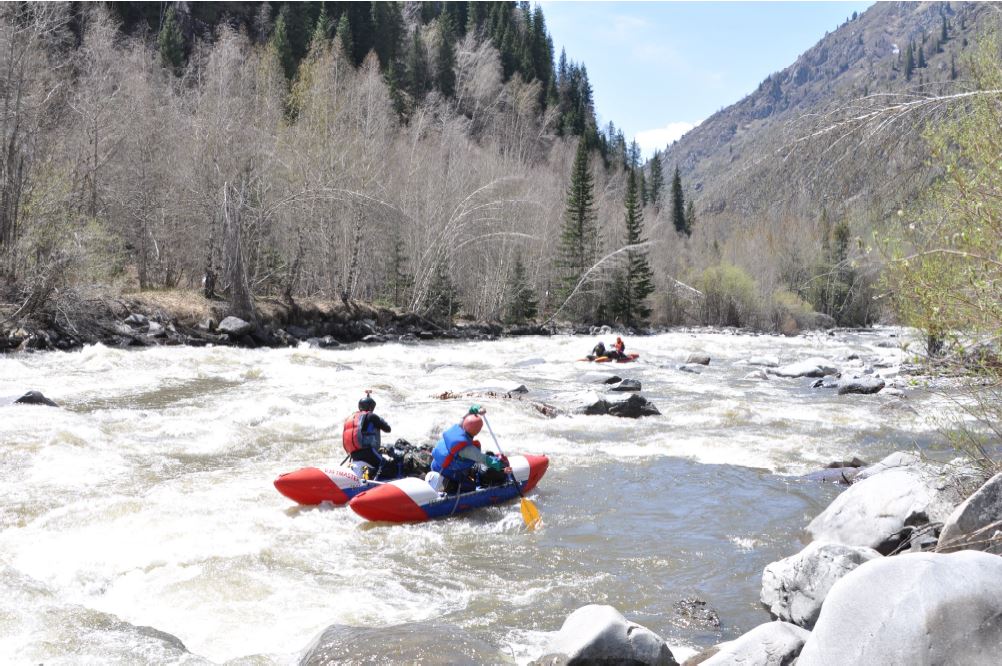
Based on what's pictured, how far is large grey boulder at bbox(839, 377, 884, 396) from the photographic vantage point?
1694 centimetres

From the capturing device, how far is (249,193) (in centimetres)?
2530

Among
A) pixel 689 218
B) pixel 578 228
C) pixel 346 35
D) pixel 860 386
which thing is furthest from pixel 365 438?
pixel 689 218

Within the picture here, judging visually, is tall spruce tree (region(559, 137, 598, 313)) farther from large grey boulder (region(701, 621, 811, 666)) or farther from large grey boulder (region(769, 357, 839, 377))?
large grey boulder (region(701, 621, 811, 666))

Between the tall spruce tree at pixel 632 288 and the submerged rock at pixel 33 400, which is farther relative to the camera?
the tall spruce tree at pixel 632 288

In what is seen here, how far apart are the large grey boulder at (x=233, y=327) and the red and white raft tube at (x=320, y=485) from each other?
1501 cm

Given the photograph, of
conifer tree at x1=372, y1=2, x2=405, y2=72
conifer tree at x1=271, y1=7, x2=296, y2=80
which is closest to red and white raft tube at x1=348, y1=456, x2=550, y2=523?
conifer tree at x1=271, y1=7, x2=296, y2=80

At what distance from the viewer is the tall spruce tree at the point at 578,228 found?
45.7 meters

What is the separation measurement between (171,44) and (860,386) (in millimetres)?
53794

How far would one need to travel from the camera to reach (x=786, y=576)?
547cm

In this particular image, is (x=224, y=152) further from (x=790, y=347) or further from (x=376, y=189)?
(x=790, y=347)

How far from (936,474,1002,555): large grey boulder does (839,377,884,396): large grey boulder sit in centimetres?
1267

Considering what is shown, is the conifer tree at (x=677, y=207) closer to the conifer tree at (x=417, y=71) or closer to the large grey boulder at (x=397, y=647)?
the conifer tree at (x=417, y=71)

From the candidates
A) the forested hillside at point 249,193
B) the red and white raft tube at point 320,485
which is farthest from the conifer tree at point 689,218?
the red and white raft tube at point 320,485

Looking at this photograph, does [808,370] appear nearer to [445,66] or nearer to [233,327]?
[233,327]
